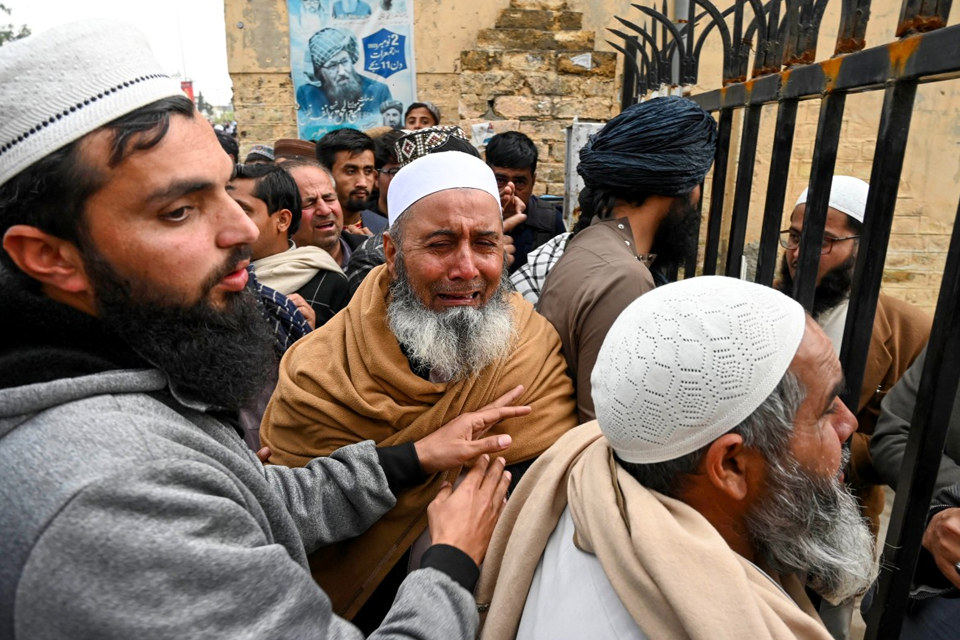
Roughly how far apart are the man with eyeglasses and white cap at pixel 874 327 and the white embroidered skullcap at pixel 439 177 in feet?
3.71

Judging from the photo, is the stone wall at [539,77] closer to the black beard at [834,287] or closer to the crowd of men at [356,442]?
the black beard at [834,287]

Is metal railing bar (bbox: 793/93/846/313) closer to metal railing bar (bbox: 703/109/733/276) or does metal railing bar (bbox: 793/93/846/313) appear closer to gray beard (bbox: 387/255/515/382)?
metal railing bar (bbox: 703/109/733/276)

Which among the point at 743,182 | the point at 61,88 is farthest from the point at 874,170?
the point at 61,88

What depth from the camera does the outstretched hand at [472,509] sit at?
1456 mm

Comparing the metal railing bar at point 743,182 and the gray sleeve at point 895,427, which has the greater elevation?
the metal railing bar at point 743,182

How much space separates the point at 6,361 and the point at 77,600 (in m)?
0.40

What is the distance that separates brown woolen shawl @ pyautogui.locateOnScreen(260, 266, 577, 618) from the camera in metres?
1.77

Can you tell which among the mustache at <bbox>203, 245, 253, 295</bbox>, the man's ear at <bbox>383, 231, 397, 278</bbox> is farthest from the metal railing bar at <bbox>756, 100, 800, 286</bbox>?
the mustache at <bbox>203, 245, 253, 295</bbox>

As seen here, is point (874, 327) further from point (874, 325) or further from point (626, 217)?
point (626, 217)

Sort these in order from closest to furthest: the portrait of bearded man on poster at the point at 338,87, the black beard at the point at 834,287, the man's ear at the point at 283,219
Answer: the black beard at the point at 834,287 < the man's ear at the point at 283,219 < the portrait of bearded man on poster at the point at 338,87

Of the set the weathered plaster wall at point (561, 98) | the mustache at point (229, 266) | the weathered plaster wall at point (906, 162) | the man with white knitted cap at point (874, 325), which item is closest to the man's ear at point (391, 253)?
the mustache at point (229, 266)

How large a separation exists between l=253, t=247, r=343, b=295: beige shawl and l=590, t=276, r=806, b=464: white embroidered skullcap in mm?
2129

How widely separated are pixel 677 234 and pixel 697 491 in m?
1.69

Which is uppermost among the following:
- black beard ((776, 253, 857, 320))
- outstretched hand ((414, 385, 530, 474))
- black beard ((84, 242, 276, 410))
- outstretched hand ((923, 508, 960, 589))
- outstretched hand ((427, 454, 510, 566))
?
black beard ((84, 242, 276, 410))
